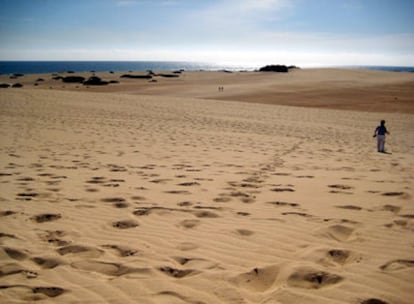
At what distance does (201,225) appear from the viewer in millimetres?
4336

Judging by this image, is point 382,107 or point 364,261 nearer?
point 364,261

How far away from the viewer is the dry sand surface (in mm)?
2977

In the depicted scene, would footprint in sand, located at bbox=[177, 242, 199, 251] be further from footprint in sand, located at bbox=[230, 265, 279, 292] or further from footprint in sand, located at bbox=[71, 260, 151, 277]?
footprint in sand, located at bbox=[230, 265, 279, 292]

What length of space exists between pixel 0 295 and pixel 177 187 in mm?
3395

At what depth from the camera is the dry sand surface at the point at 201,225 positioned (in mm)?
2977

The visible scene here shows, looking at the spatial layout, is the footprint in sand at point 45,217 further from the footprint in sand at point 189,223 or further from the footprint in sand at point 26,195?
the footprint in sand at point 189,223

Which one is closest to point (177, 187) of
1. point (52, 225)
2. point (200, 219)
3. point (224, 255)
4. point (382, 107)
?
point (200, 219)

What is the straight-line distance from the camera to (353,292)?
2.90 m

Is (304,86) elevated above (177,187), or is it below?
above

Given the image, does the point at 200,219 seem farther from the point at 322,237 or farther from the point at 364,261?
the point at 364,261

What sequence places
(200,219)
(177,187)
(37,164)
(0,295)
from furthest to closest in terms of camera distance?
(37,164) → (177,187) → (200,219) → (0,295)

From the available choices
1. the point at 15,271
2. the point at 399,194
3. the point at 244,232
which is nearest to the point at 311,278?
the point at 244,232

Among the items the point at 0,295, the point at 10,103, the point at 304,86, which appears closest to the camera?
the point at 0,295

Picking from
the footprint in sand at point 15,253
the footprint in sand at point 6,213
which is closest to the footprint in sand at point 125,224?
the footprint in sand at point 15,253
